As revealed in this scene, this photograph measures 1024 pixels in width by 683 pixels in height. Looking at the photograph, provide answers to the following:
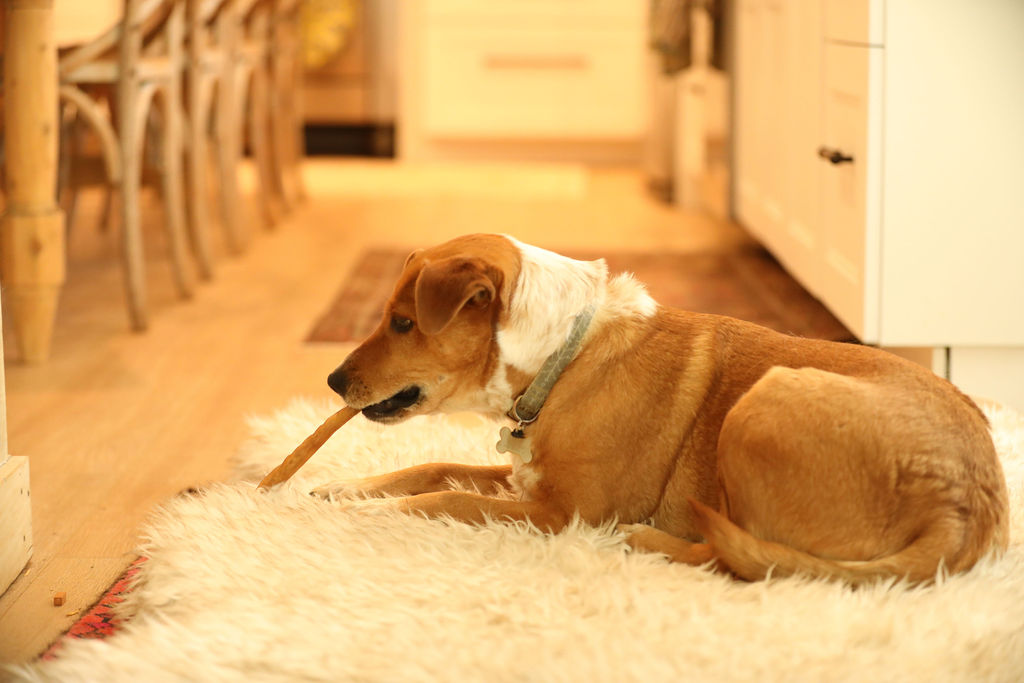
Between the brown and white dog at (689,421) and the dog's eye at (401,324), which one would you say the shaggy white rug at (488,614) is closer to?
the brown and white dog at (689,421)

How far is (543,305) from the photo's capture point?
179 cm

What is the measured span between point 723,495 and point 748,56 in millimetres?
2912

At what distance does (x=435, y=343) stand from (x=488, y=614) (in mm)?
443

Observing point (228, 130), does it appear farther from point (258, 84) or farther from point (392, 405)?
point (392, 405)

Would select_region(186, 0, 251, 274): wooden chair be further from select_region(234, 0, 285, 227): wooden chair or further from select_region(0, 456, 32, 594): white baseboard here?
select_region(0, 456, 32, 594): white baseboard

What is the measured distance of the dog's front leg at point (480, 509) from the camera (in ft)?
5.92

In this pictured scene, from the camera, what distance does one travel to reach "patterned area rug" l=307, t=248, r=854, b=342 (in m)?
3.49

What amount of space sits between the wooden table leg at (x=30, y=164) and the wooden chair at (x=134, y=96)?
0.93 ft

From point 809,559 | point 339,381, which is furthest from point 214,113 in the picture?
point 809,559

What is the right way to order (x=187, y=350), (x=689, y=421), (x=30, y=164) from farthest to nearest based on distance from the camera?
(x=187, y=350), (x=30, y=164), (x=689, y=421)

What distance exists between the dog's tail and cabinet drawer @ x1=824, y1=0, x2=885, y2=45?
136 cm

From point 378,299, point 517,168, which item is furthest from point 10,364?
point 517,168

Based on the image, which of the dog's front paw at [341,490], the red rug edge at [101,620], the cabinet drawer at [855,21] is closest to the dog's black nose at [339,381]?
the dog's front paw at [341,490]

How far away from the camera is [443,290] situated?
1.72 meters
